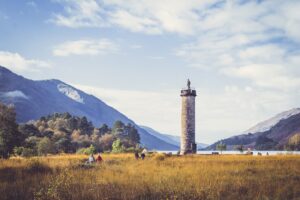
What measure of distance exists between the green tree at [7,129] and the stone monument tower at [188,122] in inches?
1155

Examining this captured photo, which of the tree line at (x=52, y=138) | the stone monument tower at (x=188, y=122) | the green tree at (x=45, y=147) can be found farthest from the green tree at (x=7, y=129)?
the stone monument tower at (x=188, y=122)

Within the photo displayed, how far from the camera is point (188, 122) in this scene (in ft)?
191

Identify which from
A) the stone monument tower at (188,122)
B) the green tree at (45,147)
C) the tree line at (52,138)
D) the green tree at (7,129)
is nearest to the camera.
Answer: the green tree at (7,129)

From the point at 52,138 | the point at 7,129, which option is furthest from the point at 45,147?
the point at 7,129

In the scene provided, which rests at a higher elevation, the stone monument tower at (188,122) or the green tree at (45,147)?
the stone monument tower at (188,122)

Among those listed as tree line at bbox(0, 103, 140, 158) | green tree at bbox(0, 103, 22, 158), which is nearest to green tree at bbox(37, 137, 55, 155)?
tree line at bbox(0, 103, 140, 158)

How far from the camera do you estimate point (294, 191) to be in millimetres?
12469

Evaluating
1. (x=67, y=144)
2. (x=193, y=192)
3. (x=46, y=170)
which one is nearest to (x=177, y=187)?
(x=193, y=192)

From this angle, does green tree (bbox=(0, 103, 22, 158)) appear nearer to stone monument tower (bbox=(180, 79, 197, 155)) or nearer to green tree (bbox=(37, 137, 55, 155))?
green tree (bbox=(37, 137, 55, 155))

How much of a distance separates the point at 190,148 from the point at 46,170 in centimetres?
4230

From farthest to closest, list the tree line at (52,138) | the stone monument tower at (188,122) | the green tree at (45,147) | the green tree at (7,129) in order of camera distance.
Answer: the stone monument tower at (188,122)
the green tree at (45,147)
the tree line at (52,138)
the green tree at (7,129)

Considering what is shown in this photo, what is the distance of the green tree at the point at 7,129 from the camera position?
3134cm

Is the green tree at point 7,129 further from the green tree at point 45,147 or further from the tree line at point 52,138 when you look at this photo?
the green tree at point 45,147

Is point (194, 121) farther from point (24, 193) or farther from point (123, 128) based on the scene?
point (123, 128)
